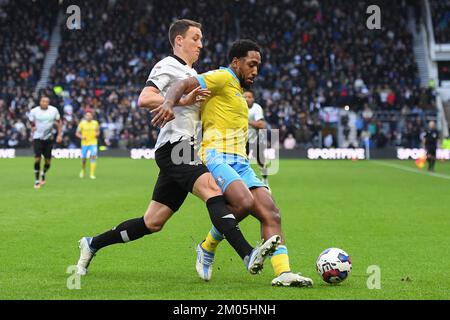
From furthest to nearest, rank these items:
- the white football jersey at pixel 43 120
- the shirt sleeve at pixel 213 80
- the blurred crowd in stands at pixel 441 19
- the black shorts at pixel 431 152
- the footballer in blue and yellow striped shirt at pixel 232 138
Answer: the blurred crowd in stands at pixel 441 19, the black shorts at pixel 431 152, the white football jersey at pixel 43 120, the shirt sleeve at pixel 213 80, the footballer in blue and yellow striped shirt at pixel 232 138

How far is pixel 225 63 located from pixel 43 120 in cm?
2606

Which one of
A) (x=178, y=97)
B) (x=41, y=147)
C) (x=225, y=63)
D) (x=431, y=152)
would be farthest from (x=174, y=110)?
(x=225, y=63)

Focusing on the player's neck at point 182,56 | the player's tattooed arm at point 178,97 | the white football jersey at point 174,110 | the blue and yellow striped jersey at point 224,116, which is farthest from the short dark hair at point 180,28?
the player's tattooed arm at point 178,97

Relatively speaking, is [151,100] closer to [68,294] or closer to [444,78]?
[68,294]

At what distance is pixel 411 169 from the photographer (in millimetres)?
30781

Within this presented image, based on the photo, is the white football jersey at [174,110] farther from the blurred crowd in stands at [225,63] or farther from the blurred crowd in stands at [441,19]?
the blurred crowd in stands at [441,19]

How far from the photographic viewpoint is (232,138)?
768 centimetres

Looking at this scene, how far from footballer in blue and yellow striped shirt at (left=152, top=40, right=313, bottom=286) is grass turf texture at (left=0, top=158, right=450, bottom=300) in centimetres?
63

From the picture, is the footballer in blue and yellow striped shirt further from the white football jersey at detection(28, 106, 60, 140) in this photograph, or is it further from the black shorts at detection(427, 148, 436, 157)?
the black shorts at detection(427, 148, 436, 157)

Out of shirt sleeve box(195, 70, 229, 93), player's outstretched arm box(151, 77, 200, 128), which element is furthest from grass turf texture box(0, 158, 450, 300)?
shirt sleeve box(195, 70, 229, 93)

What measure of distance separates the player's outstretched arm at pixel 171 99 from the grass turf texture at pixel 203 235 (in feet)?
4.89

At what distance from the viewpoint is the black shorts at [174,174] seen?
24.1ft
